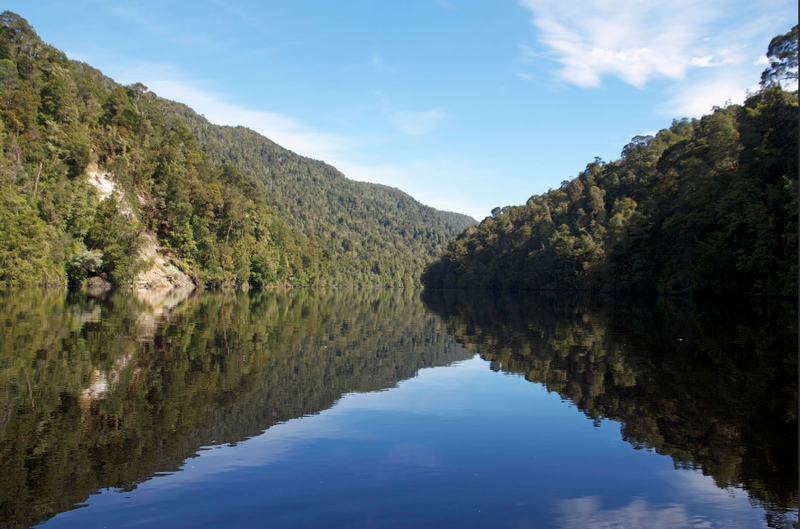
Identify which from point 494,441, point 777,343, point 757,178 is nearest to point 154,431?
point 494,441

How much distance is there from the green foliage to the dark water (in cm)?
3211

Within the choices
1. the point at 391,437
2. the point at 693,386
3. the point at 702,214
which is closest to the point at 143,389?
the point at 391,437

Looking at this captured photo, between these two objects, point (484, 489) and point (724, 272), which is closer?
point (484, 489)

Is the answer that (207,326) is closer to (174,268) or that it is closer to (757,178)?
(757,178)

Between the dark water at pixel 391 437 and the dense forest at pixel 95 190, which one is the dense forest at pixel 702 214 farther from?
the dense forest at pixel 95 190

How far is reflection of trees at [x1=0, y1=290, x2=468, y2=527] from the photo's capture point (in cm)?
640

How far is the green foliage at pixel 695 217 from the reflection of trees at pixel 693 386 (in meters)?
23.8

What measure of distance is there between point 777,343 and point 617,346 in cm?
469

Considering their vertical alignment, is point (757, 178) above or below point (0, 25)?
below

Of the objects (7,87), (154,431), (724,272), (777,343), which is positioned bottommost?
(154,431)

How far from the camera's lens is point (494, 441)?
317 inches

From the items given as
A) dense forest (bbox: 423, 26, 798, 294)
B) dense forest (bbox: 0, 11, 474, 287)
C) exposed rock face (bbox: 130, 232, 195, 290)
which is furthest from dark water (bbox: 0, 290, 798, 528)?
exposed rock face (bbox: 130, 232, 195, 290)

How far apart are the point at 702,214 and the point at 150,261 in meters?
64.9

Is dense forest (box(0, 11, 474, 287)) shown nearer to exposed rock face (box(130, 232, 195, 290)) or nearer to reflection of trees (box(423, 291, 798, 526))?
exposed rock face (box(130, 232, 195, 290))
